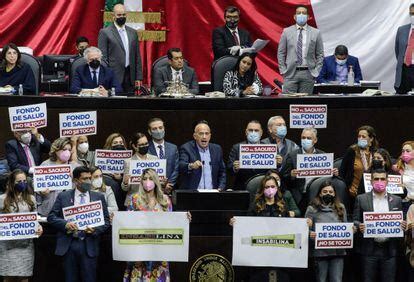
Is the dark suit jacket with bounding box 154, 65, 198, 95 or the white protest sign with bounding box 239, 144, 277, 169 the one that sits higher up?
the dark suit jacket with bounding box 154, 65, 198, 95

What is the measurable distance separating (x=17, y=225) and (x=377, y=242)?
4.18m

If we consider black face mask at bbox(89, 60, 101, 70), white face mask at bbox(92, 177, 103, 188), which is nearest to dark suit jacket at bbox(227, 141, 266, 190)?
white face mask at bbox(92, 177, 103, 188)

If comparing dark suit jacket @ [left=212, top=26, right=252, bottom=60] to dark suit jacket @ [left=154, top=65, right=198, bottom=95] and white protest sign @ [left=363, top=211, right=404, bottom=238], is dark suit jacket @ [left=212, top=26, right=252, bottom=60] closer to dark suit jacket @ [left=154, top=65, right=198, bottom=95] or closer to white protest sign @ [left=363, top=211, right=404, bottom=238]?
dark suit jacket @ [left=154, top=65, right=198, bottom=95]

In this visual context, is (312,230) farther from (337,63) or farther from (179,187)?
(337,63)

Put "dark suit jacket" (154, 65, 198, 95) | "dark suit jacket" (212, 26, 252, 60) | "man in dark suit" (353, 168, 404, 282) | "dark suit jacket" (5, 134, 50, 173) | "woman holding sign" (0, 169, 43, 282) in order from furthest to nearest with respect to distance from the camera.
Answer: "dark suit jacket" (212, 26, 252, 60) < "dark suit jacket" (154, 65, 198, 95) < "dark suit jacket" (5, 134, 50, 173) < "man in dark suit" (353, 168, 404, 282) < "woman holding sign" (0, 169, 43, 282)

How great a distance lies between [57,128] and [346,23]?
744 centimetres

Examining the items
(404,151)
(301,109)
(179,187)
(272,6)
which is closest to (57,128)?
(179,187)

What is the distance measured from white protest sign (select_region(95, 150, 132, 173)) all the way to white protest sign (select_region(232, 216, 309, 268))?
5.75 ft

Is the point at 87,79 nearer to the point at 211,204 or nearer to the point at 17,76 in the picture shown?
the point at 17,76

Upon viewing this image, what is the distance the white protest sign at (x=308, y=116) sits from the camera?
1889 cm

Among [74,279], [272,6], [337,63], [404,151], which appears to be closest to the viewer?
[74,279]

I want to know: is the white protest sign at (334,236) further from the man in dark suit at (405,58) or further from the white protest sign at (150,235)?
the man in dark suit at (405,58)

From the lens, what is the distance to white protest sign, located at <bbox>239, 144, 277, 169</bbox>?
1790 centimetres

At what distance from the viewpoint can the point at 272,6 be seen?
24828 millimetres
